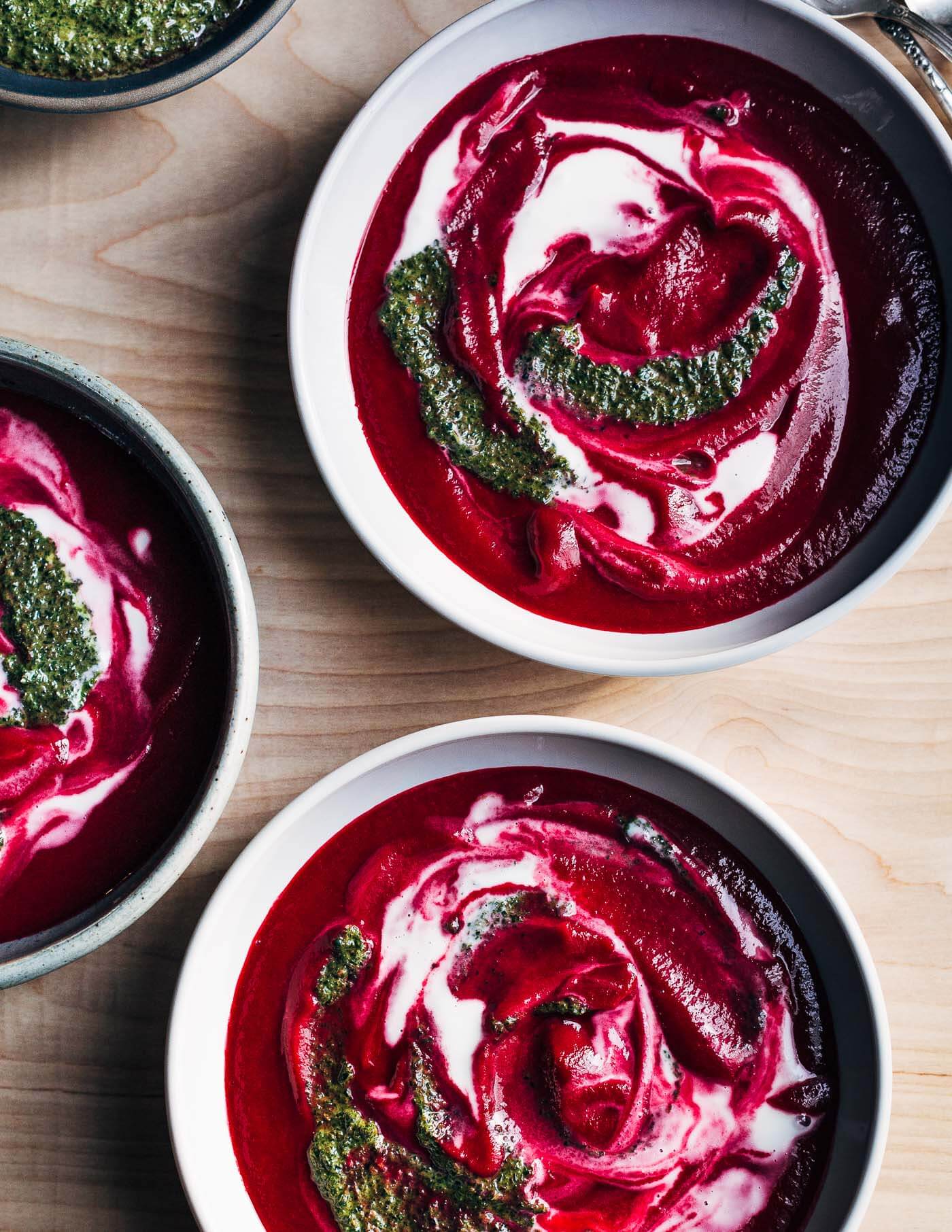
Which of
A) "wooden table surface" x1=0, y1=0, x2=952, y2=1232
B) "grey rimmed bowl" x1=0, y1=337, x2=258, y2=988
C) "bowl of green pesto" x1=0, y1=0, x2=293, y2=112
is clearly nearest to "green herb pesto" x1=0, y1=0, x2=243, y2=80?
"bowl of green pesto" x1=0, y1=0, x2=293, y2=112

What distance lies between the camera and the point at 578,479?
157 cm

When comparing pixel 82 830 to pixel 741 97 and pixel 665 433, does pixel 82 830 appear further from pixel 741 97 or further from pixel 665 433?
pixel 741 97

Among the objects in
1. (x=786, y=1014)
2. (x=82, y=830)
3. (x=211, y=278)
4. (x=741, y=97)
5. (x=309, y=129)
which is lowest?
(x=82, y=830)

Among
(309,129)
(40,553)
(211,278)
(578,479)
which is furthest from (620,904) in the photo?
(309,129)

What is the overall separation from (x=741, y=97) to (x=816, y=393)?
0.47 m

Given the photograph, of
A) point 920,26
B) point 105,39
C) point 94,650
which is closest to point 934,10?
point 920,26

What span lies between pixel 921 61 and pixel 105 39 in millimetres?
1307

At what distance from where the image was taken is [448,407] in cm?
156

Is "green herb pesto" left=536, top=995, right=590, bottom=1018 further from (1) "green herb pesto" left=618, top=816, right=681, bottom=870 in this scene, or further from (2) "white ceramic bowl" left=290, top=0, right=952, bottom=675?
(2) "white ceramic bowl" left=290, top=0, right=952, bottom=675

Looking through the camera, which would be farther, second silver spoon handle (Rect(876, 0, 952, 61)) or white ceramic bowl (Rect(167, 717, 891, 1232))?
second silver spoon handle (Rect(876, 0, 952, 61))

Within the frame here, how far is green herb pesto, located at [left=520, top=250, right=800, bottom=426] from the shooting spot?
156cm

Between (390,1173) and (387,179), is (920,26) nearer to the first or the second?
(387,179)

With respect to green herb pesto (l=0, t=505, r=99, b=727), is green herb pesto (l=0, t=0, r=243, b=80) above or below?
above

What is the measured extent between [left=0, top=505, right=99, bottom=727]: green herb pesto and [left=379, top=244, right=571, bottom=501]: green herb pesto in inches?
24.3
